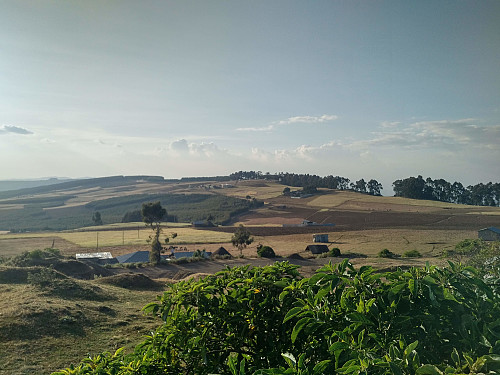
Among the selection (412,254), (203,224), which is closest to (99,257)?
(203,224)

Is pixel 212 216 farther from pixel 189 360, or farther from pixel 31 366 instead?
pixel 189 360

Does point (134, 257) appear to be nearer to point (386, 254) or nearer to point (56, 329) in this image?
point (386, 254)

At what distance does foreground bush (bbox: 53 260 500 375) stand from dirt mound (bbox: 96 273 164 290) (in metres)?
20.4

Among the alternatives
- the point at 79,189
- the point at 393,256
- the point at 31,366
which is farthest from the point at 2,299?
the point at 79,189

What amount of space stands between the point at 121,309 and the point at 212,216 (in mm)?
61360

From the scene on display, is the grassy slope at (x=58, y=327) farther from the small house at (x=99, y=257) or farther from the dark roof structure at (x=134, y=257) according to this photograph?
the dark roof structure at (x=134, y=257)

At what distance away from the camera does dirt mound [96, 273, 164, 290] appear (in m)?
21.6

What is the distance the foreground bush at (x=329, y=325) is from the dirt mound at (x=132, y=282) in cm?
2039

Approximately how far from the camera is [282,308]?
2377 mm

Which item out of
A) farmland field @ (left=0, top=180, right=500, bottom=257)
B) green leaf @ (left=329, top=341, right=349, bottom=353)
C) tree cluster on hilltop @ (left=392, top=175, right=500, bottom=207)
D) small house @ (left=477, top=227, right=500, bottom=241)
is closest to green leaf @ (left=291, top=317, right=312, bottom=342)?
green leaf @ (left=329, top=341, right=349, bottom=353)

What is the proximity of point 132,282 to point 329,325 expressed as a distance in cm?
2226

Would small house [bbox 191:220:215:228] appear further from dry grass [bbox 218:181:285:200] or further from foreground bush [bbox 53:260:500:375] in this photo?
foreground bush [bbox 53:260:500:375]

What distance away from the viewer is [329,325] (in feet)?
6.39

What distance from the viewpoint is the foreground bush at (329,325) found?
1641 mm
